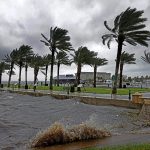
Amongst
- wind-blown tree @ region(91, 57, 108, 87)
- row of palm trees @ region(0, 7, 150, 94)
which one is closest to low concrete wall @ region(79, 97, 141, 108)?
row of palm trees @ region(0, 7, 150, 94)

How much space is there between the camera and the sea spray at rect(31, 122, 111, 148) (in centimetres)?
1550

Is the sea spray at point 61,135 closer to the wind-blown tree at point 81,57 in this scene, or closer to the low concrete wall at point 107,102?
the low concrete wall at point 107,102

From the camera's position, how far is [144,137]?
1656 cm

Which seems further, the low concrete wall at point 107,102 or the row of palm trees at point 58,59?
the row of palm trees at point 58,59

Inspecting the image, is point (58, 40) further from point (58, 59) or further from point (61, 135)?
point (61, 135)

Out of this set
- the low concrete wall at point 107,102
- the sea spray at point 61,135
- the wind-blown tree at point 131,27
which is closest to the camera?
the sea spray at point 61,135

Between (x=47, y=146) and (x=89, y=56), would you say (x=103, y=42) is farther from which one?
(x=47, y=146)

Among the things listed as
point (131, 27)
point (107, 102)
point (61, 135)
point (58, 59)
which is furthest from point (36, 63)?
point (61, 135)

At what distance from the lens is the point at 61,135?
1576cm

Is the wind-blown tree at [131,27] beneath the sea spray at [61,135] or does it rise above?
above

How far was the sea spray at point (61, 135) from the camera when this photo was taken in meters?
15.5

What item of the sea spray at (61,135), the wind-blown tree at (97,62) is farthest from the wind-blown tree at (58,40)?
the sea spray at (61,135)

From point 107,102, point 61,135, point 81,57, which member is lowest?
point 61,135

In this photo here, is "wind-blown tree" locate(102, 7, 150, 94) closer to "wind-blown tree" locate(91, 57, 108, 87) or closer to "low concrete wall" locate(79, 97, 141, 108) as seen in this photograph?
"low concrete wall" locate(79, 97, 141, 108)
